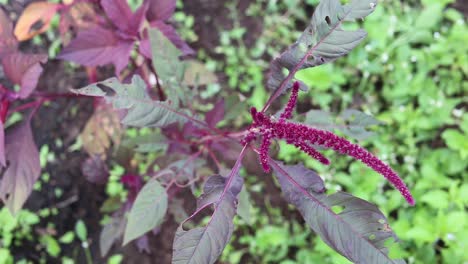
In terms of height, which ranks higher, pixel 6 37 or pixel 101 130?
pixel 6 37

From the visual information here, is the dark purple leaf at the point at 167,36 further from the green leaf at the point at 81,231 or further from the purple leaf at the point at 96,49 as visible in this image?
the green leaf at the point at 81,231

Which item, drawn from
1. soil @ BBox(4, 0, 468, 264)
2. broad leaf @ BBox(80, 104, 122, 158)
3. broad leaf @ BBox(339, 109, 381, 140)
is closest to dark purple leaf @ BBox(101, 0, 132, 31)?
broad leaf @ BBox(80, 104, 122, 158)

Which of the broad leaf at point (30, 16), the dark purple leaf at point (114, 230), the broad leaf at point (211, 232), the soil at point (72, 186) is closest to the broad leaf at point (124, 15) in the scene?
the broad leaf at point (30, 16)

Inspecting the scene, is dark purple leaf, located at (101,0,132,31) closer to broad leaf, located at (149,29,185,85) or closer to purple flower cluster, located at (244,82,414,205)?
broad leaf, located at (149,29,185,85)

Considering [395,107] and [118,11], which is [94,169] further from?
[395,107]

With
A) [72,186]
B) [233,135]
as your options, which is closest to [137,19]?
[233,135]
